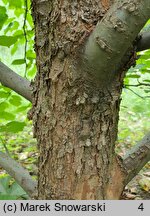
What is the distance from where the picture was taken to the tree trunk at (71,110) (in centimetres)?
73

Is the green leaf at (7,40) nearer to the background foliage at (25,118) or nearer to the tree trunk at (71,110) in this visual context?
the background foliage at (25,118)

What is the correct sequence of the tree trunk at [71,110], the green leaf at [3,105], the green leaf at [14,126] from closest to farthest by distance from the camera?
the tree trunk at [71,110], the green leaf at [14,126], the green leaf at [3,105]

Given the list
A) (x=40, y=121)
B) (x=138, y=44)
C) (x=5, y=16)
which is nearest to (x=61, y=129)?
(x=40, y=121)

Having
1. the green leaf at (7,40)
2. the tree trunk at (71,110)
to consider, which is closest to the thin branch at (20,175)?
the tree trunk at (71,110)

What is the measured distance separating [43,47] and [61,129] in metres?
0.21

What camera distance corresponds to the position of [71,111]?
0.78 m

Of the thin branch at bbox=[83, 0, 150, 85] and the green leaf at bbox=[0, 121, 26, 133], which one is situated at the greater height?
the thin branch at bbox=[83, 0, 150, 85]

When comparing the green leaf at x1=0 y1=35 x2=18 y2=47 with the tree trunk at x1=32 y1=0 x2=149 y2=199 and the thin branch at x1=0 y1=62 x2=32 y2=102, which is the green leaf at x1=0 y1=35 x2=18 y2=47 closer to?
the thin branch at x1=0 y1=62 x2=32 y2=102

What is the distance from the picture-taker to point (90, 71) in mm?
717

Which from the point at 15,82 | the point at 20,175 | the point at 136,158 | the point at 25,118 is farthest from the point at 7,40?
the point at 25,118

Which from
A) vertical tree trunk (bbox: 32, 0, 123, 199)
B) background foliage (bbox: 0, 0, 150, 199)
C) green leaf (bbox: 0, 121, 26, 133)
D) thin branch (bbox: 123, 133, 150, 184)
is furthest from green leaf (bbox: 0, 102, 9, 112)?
thin branch (bbox: 123, 133, 150, 184)

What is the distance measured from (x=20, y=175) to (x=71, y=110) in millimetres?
357

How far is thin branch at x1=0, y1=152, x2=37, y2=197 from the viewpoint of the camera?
1.00 meters

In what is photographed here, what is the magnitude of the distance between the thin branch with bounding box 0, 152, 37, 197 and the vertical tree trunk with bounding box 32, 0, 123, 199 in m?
0.11
